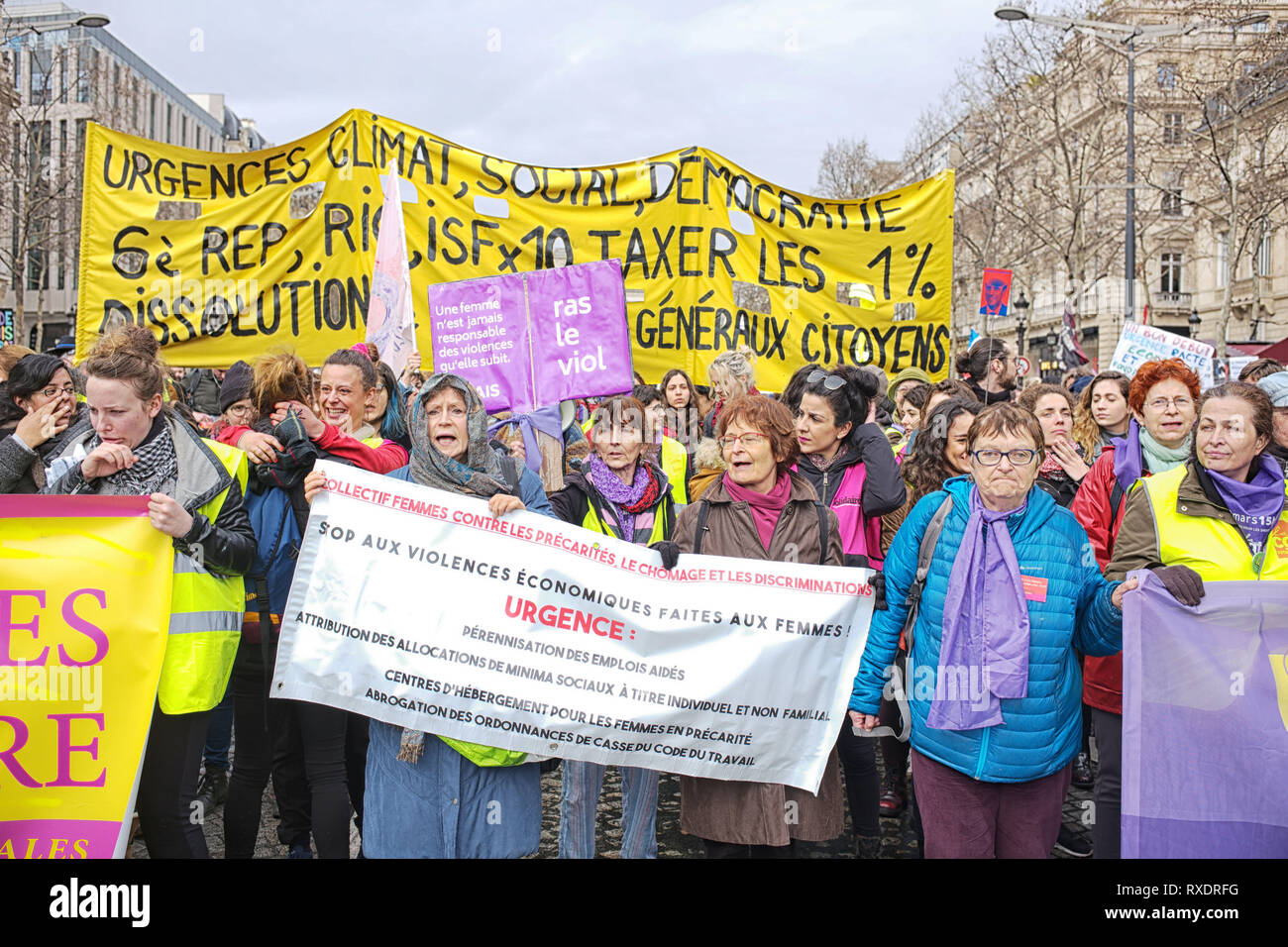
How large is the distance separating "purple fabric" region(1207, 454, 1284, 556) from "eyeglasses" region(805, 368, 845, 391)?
1.58m

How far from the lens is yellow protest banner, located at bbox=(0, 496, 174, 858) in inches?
133

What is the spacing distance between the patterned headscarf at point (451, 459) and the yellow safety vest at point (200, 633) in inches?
24.8

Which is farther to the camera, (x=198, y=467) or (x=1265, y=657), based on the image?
(x=198, y=467)

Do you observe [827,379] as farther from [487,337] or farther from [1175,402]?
[487,337]

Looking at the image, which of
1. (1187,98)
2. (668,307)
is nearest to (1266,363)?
(668,307)

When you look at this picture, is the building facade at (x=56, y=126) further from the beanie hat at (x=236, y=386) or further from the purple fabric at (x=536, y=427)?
the purple fabric at (x=536, y=427)

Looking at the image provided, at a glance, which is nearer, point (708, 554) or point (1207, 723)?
point (1207, 723)

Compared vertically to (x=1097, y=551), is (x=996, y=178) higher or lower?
higher

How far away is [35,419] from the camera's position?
3.87 meters

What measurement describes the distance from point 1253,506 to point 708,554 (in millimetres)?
1761

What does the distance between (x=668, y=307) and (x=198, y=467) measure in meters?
3.90

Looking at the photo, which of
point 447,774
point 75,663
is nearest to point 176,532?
point 75,663
